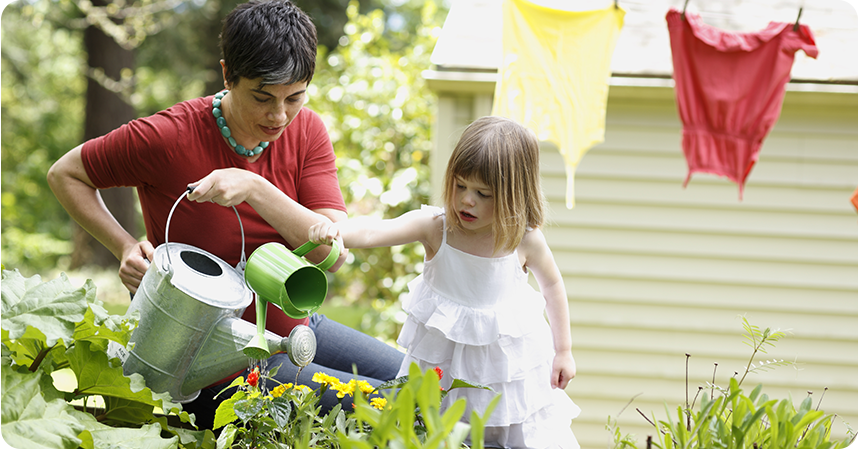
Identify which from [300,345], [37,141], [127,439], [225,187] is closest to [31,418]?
[127,439]

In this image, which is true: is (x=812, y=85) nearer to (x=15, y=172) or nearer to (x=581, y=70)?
(x=581, y=70)

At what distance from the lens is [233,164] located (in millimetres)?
1495

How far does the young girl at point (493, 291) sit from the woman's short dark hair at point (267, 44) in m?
0.38

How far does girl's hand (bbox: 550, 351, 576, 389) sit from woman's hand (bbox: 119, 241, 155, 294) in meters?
1.04

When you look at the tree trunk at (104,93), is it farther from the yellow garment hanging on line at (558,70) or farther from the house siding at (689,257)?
the yellow garment hanging on line at (558,70)

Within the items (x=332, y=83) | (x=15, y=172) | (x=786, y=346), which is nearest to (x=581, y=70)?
(x=786, y=346)

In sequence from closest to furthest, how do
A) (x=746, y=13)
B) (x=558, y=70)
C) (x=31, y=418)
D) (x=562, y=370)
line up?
(x=31, y=418) < (x=562, y=370) < (x=558, y=70) < (x=746, y=13)

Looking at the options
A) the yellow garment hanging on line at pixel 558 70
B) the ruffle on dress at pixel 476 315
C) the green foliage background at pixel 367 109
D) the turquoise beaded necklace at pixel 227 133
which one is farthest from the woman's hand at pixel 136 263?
the green foliage background at pixel 367 109

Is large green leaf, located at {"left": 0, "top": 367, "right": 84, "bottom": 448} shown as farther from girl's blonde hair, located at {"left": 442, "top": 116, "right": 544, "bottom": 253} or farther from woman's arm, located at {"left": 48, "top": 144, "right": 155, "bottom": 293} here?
girl's blonde hair, located at {"left": 442, "top": 116, "right": 544, "bottom": 253}

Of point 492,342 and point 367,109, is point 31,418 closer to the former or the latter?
point 492,342

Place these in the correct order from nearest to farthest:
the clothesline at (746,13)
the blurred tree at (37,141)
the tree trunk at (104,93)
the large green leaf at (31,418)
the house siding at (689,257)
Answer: the large green leaf at (31,418), the clothesline at (746,13), the house siding at (689,257), the tree trunk at (104,93), the blurred tree at (37,141)

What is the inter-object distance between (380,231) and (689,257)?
2801 mm

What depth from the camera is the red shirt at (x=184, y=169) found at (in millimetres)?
1448

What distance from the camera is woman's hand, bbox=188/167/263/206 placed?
3.98ft
